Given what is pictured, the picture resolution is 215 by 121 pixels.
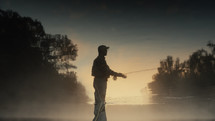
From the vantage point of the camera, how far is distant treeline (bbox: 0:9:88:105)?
42.5 meters

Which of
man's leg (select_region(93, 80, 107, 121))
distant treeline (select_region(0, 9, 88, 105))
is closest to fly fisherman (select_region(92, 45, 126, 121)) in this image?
man's leg (select_region(93, 80, 107, 121))

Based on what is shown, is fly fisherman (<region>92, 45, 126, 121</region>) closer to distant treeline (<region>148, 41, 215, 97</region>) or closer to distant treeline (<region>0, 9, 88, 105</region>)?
distant treeline (<region>0, 9, 88, 105</region>)

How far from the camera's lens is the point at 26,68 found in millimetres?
45938

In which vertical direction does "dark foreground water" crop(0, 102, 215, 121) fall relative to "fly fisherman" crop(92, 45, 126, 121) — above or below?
below

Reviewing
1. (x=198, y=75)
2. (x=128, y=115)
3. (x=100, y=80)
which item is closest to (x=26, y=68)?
(x=128, y=115)

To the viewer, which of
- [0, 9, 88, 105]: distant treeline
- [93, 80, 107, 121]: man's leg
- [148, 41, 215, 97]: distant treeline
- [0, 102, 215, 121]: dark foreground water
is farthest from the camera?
[148, 41, 215, 97]: distant treeline

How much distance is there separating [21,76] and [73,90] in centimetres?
1817

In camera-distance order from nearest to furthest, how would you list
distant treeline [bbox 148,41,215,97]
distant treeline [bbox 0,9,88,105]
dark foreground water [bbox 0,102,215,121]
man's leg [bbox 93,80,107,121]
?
man's leg [bbox 93,80,107,121], dark foreground water [bbox 0,102,215,121], distant treeline [bbox 0,9,88,105], distant treeline [bbox 148,41,215,97]

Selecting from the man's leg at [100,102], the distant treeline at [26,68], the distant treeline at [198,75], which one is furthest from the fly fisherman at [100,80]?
the distant treeline at [198,75]

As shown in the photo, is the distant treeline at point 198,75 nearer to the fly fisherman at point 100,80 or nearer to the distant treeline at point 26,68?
the distant treeline at point 26,68

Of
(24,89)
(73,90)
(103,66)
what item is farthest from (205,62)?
(103,66)

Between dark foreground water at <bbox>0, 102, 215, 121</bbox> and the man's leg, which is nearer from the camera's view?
the man's leg

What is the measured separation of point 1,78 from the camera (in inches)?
1647

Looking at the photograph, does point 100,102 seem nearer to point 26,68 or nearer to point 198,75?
point 26,68
